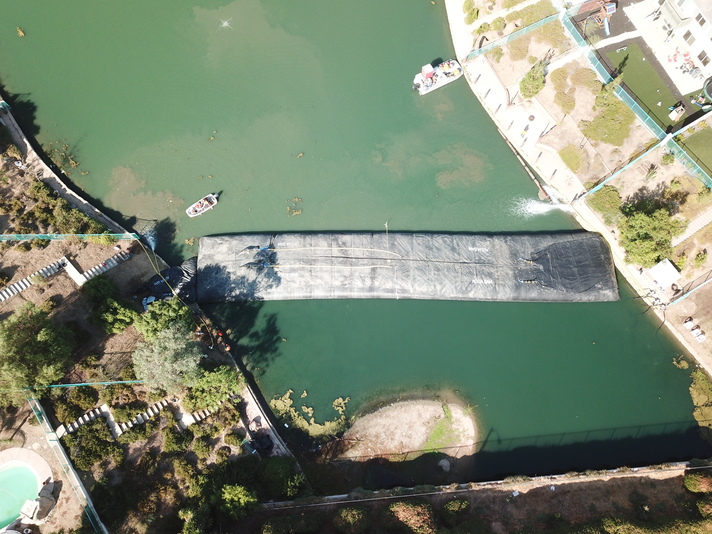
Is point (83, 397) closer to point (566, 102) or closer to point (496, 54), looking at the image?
point (496, 54)

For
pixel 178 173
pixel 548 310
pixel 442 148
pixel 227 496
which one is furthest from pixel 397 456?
pixel 178 173

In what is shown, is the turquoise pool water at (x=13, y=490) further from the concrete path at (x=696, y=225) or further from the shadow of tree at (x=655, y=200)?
the concrete path at (x=696, y=225)

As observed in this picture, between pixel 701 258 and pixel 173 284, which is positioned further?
pixel 173 284

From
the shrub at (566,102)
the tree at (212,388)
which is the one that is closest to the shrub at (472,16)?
the shrub at (566,102)

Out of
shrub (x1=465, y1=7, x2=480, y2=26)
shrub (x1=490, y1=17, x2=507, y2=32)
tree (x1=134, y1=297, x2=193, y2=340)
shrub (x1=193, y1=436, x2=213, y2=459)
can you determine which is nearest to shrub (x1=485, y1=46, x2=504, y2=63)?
shrub (x1=490, y1=17, x2=507, y2=32)

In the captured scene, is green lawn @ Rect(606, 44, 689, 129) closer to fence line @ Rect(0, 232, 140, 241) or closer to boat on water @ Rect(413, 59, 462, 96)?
boat on water @ Rect(413, 59, 462, 96)

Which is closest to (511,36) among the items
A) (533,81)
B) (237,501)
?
(533,81)
